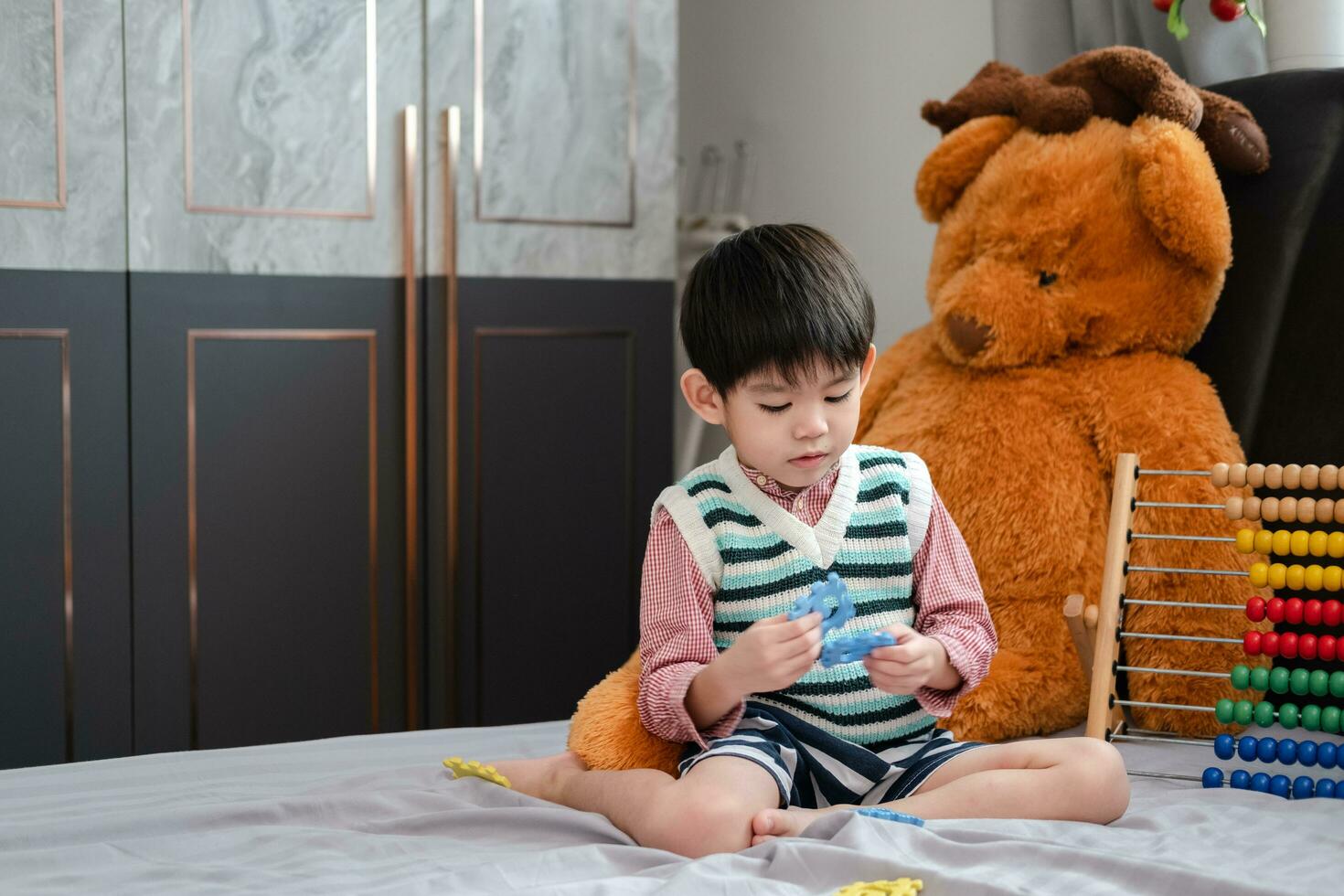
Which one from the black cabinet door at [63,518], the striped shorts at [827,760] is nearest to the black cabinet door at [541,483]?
the black cabinet door at [63,518]

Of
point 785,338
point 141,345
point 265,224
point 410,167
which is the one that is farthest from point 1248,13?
point 141,345

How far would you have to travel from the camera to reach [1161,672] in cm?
153

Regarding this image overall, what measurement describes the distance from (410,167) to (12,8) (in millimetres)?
594

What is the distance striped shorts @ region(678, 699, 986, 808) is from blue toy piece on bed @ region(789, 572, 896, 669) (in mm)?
123

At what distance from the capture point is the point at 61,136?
1967 millimetres

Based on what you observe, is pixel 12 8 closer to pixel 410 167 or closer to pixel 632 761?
pixel 410 167

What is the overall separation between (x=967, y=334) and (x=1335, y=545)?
489mm

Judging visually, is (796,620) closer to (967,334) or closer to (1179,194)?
(967,334)

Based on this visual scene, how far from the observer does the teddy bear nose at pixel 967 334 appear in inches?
65.7

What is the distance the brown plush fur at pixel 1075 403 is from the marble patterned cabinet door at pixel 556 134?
76 cm

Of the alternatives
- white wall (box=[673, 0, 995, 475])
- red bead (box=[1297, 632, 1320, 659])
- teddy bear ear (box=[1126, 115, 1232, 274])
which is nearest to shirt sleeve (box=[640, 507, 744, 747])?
red bead (box=[1297, 632, 1320, 659])

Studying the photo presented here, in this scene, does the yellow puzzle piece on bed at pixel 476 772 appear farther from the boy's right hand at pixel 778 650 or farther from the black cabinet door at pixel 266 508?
the black cabinet door at pixel 266 508

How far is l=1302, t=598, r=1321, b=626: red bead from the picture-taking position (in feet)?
4.62

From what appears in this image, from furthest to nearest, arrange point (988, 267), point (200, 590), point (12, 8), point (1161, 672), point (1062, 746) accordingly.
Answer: point (200, 590) → point (12, 8) → point (988, 267) → point (1161, 672) → point (1062, 746)
